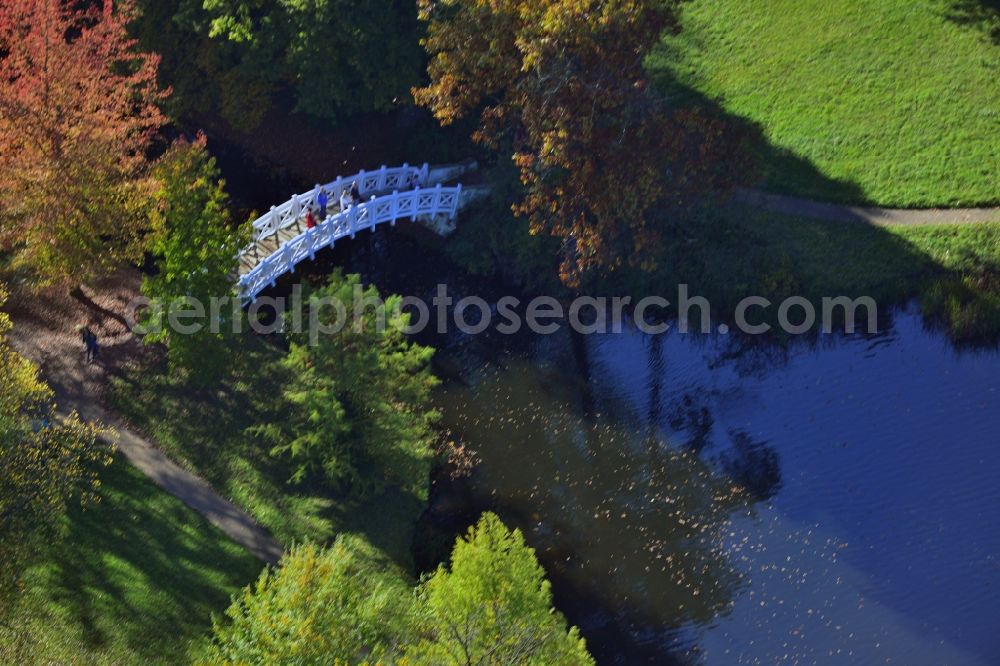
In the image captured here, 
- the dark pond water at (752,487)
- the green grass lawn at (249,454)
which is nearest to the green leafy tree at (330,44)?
the green grass lawn at (249,454)

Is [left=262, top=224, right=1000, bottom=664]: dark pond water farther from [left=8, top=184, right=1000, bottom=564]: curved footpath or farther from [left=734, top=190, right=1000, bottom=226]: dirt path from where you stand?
[left=8, top=184, right=1000, bottom=564]: curved footpath

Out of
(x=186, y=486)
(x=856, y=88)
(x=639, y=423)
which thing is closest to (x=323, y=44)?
(x=186, y=486)

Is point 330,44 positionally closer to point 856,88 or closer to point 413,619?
point 856,88

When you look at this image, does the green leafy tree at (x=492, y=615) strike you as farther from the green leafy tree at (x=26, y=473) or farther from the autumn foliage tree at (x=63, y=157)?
the autumn foliage tree at (x=63, y=157)

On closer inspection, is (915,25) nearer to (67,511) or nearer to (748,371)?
(748,371)

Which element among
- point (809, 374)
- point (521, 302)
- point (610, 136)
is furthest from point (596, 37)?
point (809, 374)

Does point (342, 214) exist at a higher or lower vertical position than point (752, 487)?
higher
